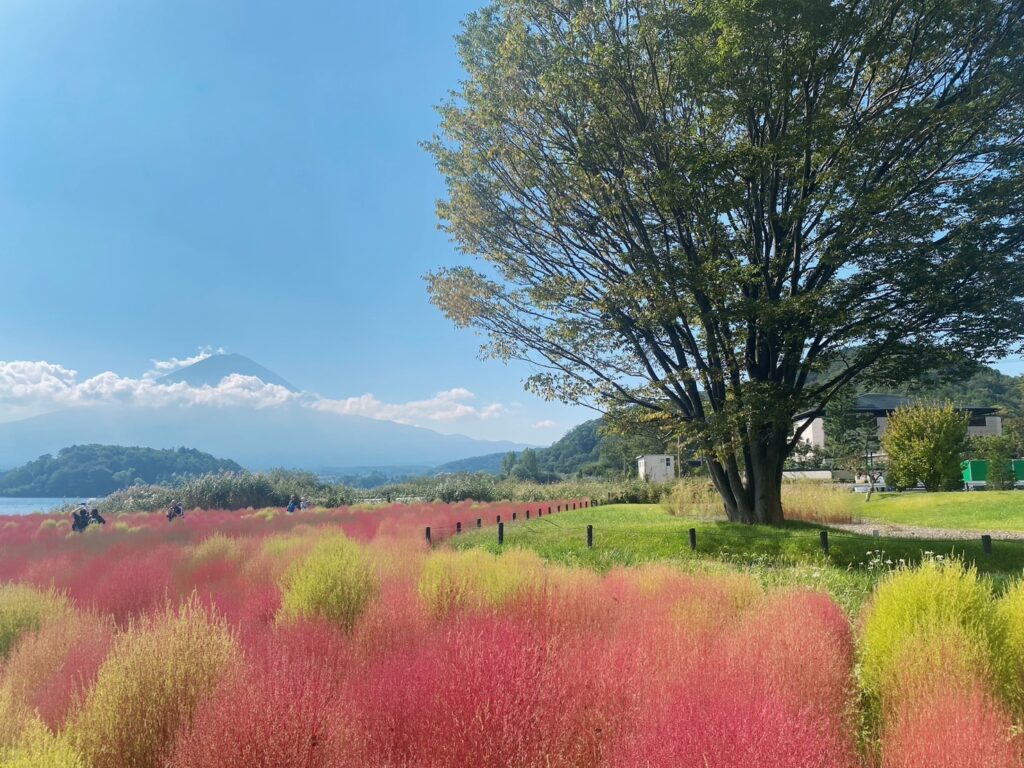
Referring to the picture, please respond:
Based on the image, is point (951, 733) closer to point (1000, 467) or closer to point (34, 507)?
point (1000, 467)

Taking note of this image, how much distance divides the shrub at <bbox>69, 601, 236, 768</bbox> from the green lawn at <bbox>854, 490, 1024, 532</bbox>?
849 inches

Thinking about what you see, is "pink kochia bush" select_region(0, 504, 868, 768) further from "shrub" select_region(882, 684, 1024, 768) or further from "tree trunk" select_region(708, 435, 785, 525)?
"tree trunk" select_region(708, 435, 785, 525)

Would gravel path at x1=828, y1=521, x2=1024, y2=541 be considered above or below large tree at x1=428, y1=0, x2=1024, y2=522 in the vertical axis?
below

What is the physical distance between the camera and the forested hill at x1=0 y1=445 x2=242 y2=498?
82.6 meters

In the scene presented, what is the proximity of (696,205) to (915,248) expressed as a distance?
4.69 m

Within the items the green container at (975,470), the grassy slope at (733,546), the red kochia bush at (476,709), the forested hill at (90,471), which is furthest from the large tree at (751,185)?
the forested hill at (90,471)

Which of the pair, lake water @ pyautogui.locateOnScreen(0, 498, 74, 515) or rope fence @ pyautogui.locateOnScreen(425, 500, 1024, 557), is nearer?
rope fence @ pyautogui.locateOnScreen(425, 500, 1024, 557)

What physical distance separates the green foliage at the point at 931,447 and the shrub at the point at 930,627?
1198 inches

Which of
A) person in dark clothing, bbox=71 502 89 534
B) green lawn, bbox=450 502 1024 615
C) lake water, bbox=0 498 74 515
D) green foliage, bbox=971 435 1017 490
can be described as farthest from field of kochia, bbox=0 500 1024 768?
green foliage, bbox=971 435 1017 490

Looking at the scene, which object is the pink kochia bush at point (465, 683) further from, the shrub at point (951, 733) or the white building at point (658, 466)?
the white building at point (658, 466)

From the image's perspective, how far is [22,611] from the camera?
5770mm

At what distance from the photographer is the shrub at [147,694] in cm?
314

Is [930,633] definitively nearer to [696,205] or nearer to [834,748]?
[834,748]

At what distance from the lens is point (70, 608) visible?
20.0ft
